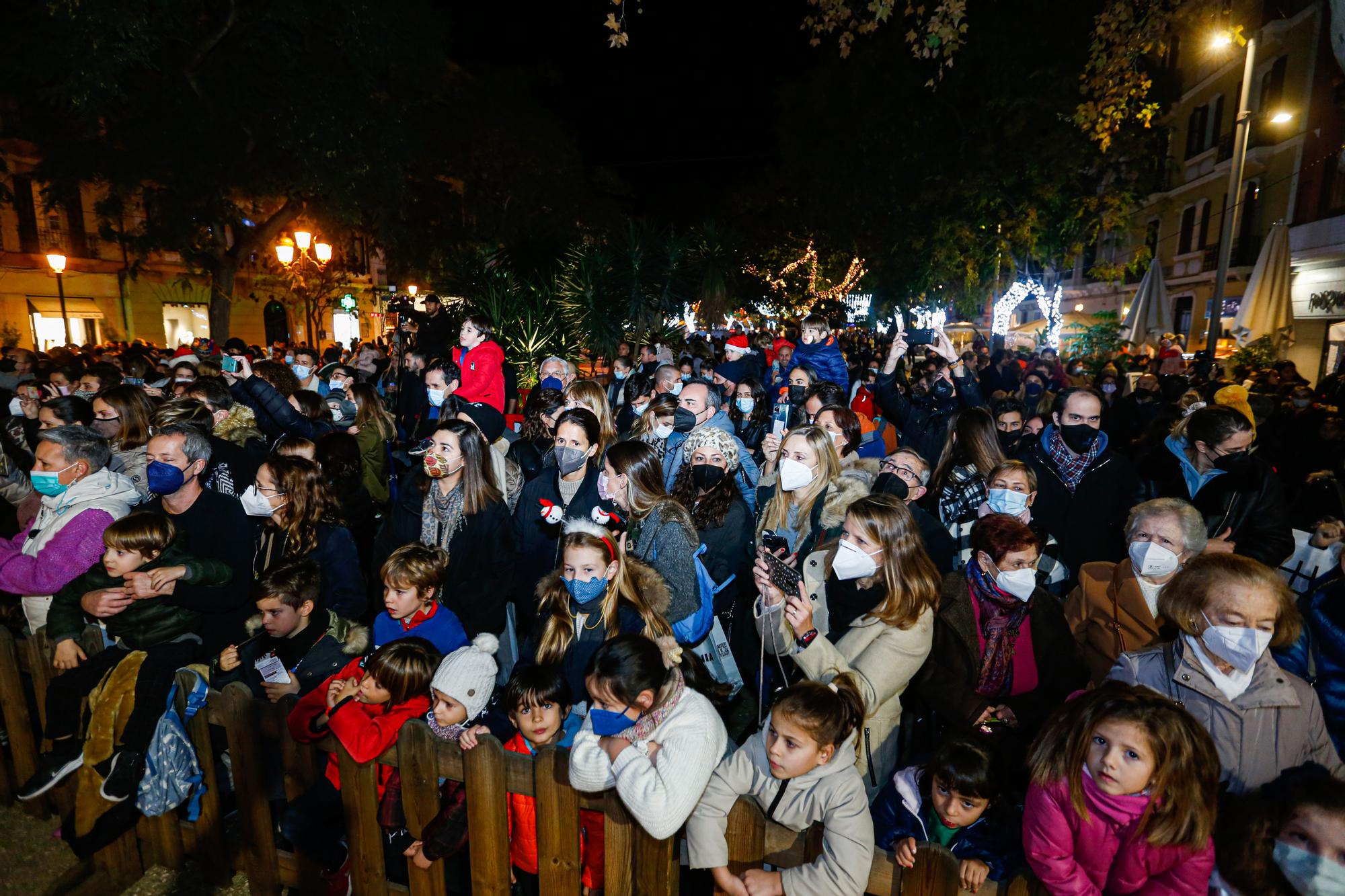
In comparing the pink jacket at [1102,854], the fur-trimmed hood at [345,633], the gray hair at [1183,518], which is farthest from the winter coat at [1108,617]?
the fur-trimmed hood at [345,633]

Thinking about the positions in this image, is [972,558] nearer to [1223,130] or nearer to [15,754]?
[15,754]

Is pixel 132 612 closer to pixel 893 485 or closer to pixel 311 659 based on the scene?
pixel 311 659

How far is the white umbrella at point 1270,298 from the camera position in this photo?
1234 centimetres

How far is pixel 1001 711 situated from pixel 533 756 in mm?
1829

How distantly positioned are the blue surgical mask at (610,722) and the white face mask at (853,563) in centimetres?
107

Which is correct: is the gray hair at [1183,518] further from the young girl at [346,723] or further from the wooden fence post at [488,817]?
the young girl at [346,723]

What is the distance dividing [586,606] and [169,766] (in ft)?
5.94

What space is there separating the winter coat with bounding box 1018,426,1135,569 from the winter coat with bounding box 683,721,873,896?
2.97 meters

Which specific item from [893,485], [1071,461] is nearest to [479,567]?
[893,485]

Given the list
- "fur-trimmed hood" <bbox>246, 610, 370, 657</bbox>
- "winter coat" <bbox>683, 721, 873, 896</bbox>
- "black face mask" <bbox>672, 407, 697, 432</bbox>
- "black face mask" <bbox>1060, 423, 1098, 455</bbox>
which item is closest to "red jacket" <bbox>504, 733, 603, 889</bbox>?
"winter coat" <bbox>683, 721, 873, 896</bbox>

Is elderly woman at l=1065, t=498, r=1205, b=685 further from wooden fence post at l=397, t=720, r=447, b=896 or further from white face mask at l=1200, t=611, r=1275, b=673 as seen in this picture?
wooden fence post at l=397, t=720, r=447, b=896

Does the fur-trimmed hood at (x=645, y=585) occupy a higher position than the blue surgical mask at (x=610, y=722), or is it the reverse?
the fur-trimmed hood at (x=645, y=585)

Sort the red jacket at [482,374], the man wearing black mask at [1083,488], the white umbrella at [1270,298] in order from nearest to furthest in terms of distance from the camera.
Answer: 1. the man wearing black mask at [1083,488]
2. the red jacket at [482,374]
3. the white umbrella at [1270,298]

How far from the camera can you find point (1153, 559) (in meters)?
2.89
